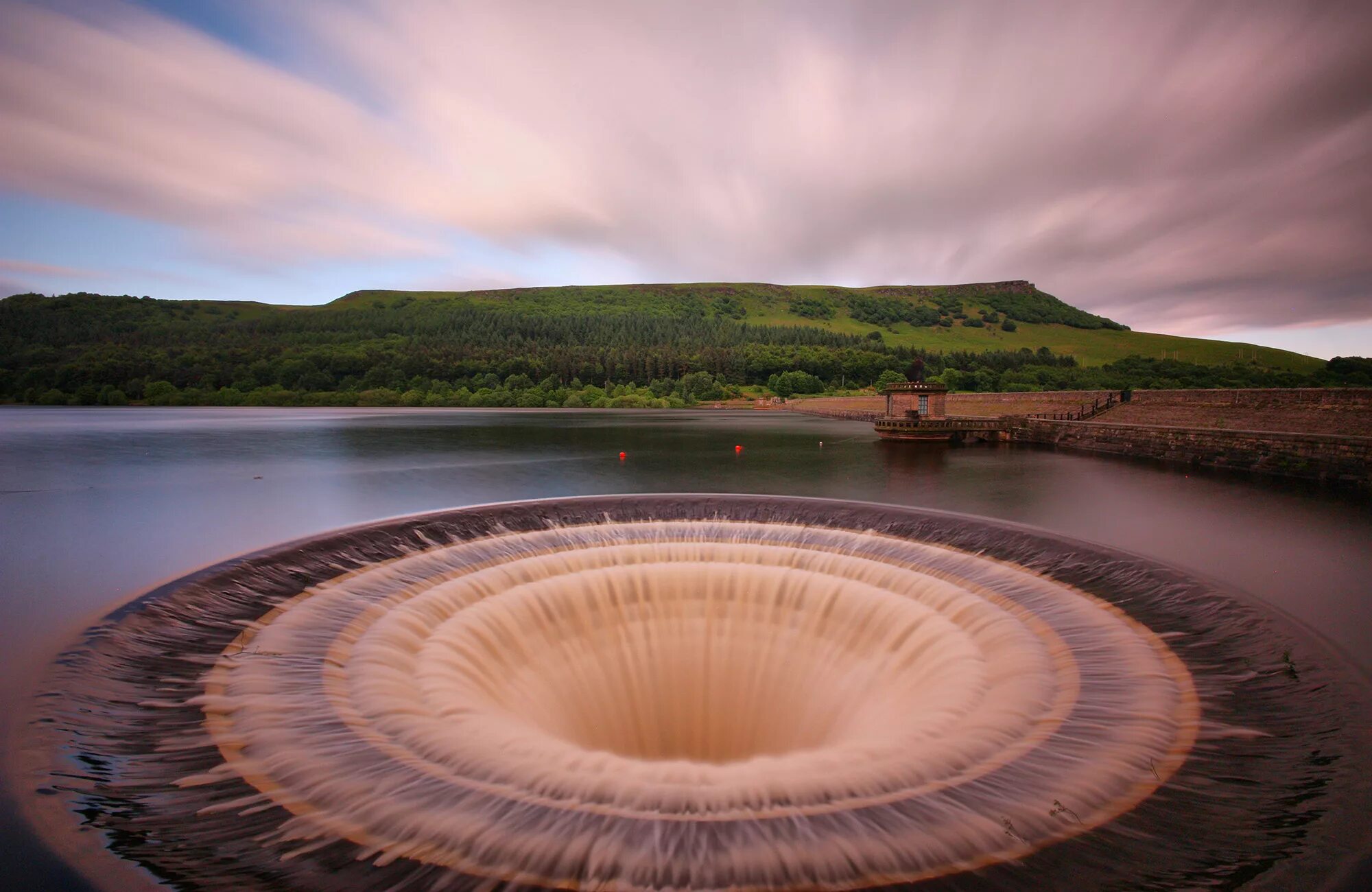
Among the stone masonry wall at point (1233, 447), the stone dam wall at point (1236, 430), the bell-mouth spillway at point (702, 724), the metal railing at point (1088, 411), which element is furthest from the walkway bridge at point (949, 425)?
the bell-mouth spillway at point (702, 724)

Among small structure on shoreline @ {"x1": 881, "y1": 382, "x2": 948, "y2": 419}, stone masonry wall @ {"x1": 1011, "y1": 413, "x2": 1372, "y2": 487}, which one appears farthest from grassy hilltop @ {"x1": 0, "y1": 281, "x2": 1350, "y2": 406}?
stone masonry wall @ {"x1": 1011, "y1": 413, "x2": 1372, "y2": 487}

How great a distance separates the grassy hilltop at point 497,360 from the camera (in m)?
101

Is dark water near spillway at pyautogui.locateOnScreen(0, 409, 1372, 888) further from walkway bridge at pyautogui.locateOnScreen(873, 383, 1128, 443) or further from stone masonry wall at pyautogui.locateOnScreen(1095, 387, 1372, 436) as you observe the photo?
stone masonry wall at pyautogui.locateOnScreen(1095, 387, 1372, 436)

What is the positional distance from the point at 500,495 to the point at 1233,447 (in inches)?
1146

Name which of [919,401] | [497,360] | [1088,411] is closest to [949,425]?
[919,401]

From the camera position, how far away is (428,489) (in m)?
24.2

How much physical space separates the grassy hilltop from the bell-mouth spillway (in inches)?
2833

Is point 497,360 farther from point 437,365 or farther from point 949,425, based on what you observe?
point 949,425

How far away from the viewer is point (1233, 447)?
2548cm

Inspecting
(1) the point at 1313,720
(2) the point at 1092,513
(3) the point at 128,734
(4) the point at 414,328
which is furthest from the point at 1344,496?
Answer: (4) the point at 414,328

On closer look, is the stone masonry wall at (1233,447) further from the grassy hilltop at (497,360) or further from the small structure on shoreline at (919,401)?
the grassy hilltop at (497,360)

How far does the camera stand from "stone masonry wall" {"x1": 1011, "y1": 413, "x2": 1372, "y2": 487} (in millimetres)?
20109

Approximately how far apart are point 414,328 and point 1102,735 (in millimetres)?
178408

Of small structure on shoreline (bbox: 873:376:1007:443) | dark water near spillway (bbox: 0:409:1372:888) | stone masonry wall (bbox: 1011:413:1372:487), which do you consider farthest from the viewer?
small structure on shoreline (bbox: 873:376:1007:443)
